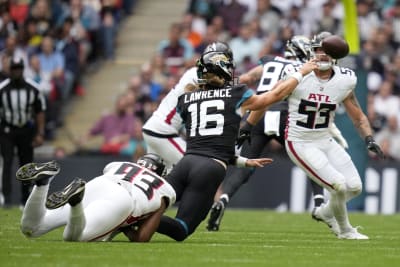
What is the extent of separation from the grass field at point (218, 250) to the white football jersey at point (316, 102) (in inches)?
38.8

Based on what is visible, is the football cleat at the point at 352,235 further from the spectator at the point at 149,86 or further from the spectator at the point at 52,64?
the spectator at the point at 52,64

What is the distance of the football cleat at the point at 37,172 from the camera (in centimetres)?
872

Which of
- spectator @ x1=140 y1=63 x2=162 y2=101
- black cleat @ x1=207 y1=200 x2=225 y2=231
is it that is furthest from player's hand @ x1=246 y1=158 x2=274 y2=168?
spectator @ x1=140 y1=63 x2=162 y2=101

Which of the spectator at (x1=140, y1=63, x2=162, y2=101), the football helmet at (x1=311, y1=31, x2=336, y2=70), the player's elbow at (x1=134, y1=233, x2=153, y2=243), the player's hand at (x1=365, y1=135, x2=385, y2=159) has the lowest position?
the spectator at (x1=140, y1=63, x2=162, y2=101)

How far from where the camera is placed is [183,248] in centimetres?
902

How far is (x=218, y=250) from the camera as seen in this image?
29.3 ft

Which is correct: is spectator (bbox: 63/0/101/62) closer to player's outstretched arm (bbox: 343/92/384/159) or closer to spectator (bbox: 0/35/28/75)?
spectator (bbox: 0/35/28/75)

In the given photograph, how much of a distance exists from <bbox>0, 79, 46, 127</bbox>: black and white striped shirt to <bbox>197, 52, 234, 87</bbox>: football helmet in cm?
598

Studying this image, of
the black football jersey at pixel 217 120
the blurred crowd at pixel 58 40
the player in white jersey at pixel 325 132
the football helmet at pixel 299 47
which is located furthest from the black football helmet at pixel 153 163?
the blurred crowd at pixel 58 40

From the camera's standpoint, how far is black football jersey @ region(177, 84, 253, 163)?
9.59 m

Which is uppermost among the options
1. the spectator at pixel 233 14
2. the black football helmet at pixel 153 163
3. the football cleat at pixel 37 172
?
the football cleat at pixel 37 172

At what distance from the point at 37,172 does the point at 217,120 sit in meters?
1.65

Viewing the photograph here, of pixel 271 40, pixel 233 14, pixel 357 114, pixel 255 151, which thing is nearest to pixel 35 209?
pixel 357 114

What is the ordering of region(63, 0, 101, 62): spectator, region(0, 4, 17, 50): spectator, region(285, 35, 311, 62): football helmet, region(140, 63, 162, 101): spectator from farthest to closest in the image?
region(63, 0, 101, 62): spectator, region(0, 4, 17, 50): spectator, region(140, 63, 162, 101): spectator, region(285, 35, 311, 62): football helmet
